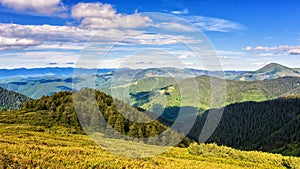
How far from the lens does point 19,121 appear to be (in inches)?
3098

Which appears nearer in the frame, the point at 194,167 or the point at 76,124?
the point at 194,167

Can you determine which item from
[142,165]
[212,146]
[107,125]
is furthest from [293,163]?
[107,125]

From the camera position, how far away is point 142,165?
26047mm

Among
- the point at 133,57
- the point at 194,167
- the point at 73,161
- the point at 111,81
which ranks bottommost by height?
the point at 194,167

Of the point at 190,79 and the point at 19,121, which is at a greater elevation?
the point at 190,79

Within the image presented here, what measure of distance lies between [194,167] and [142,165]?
21.2 ft

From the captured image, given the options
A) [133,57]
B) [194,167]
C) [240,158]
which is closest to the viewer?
[133,57]

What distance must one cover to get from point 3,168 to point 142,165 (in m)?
11.6

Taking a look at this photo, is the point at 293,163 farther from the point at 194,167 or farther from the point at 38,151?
the point at 38,151

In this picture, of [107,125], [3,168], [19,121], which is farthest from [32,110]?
[3,168]

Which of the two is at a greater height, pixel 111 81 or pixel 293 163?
pixel 111 81

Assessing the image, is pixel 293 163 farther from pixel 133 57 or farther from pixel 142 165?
pixel 133 57

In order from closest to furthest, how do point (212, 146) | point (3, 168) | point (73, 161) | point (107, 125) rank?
point (3, 168)
point (73, 161)
point (212, 146)
point (107, 125)

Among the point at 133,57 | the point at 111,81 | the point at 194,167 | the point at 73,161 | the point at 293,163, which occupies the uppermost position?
the point at 133,57
